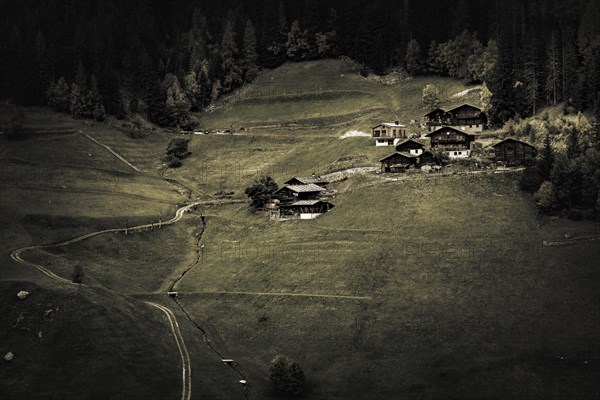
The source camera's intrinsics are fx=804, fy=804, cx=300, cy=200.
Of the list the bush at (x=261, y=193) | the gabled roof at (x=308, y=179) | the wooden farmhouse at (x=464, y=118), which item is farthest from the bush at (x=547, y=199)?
the bush at (x=261, y=193)

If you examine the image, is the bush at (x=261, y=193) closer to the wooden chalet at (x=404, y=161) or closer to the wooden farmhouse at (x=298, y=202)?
the wooden farmhouse at (x=298, y=202)

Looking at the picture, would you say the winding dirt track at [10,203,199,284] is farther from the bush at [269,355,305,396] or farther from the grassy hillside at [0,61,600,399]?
the bush at [269,355,305,396]

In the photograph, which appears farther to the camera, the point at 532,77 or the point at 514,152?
the point at 532,77

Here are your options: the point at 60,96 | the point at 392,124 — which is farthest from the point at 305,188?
the point at 60,96

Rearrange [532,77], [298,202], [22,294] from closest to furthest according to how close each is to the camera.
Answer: [22,294] < [298,202] < [532,77]

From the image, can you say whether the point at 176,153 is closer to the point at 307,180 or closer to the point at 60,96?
the point at 60,96

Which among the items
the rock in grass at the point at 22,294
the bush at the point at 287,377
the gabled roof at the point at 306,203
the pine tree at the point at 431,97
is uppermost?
the pine tree at the point at 431,97

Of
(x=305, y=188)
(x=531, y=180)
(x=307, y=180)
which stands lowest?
(x=307, y=180)

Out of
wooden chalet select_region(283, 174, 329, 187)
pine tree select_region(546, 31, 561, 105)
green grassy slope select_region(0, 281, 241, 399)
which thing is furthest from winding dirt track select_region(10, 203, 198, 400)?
pine tree select_region(546, 31, 561, 105)
